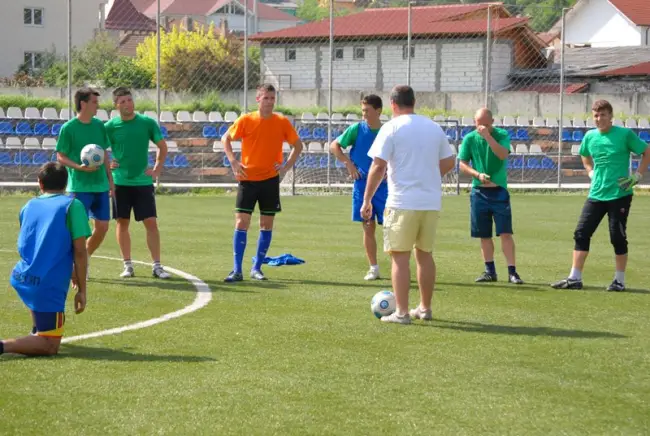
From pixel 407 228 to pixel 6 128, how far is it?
24485mm

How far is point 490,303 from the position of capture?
35.0 feet

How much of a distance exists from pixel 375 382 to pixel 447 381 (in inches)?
18.2

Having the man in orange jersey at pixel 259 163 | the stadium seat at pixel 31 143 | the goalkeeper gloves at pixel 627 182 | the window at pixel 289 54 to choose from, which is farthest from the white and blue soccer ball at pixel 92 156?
the window at pixel 289 54

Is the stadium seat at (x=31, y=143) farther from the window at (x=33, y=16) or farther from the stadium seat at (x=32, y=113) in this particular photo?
the window at (x=33, y=16)

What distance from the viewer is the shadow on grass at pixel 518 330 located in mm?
8836

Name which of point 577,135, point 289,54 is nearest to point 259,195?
point 577,135

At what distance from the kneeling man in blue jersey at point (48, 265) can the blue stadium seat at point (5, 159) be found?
21.3 m

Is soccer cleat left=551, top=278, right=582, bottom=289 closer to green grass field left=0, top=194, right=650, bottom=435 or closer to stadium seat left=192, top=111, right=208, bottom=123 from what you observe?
green grass field left=0, top=194, right=650, bottom=435

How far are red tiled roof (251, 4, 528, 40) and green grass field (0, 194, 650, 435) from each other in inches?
842

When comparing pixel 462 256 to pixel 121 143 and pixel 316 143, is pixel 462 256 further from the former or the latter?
pixel 316 143

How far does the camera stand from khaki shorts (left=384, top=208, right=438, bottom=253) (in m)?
9.20

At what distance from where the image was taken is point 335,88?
4000 cm

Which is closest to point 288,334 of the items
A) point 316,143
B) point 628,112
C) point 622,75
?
point 316,143

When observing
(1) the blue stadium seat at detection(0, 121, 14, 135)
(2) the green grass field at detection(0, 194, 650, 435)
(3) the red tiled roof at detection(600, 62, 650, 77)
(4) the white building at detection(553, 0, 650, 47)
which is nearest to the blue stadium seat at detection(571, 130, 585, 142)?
(3) the red tiled roof at detection(600, 62, 650, 77)
